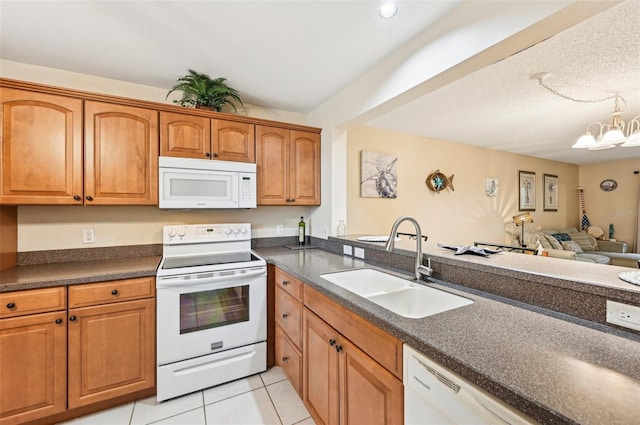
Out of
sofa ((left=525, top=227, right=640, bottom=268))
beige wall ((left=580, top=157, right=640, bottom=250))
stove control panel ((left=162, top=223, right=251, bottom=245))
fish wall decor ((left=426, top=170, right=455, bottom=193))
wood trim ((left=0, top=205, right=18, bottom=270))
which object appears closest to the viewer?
wood trim ((left=0, top=205, right=18, bottom=270))

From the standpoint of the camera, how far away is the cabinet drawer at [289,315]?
1705mm

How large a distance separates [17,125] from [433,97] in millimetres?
3152

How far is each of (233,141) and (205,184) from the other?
457mm

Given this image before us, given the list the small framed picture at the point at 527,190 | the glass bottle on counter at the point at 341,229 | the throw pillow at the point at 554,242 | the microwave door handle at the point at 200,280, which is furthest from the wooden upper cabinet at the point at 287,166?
the throw pillow at the point at 554,242

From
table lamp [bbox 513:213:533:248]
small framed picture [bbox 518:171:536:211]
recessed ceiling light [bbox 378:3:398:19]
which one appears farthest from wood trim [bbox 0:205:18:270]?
small framed picture [bbox 518:171:536:211]

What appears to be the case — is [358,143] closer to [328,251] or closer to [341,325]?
[328,251]

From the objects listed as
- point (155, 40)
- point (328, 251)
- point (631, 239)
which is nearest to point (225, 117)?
point (155, 40)

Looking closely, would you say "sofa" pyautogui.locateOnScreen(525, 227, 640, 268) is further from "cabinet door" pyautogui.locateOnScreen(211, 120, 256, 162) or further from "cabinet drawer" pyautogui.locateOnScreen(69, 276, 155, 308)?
"cabinet drawer" pyautogui.locateOnScreen(69, 276, 155, 308)

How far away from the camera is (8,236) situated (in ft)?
5.93

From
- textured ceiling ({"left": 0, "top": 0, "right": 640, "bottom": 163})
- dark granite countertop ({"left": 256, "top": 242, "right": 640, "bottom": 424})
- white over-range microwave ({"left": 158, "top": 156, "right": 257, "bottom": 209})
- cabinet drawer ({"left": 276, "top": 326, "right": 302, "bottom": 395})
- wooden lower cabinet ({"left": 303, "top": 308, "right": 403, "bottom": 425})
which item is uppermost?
textured ceiling ({"left": 0, "top": 0, "right": 640, "bottom": 163})

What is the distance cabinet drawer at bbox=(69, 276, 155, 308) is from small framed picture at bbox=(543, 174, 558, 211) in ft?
21.5

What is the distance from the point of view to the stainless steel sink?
133 centimetres

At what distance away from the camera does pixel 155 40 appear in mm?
1689

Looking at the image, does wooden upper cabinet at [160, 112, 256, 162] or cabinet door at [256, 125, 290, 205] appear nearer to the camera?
wooden upper cabinet at [160, 112, 256, 162]
